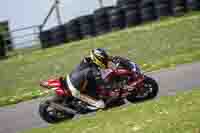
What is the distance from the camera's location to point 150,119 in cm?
790

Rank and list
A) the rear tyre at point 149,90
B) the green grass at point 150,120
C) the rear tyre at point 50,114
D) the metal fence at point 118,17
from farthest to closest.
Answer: the metal fence at point 118,17 → the rear tyre at point 149,90 → the rear tyre at point 50,114 → the green grass at point 150,120

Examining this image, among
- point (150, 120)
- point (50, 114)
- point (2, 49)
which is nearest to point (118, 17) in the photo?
point (2, 49)

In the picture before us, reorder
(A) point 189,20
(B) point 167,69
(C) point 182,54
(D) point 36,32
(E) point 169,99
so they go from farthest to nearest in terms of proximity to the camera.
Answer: (D) point 36,32, (A) point 189,20, (C) point 182,54, (B) point 167,69, (E) point 169,99

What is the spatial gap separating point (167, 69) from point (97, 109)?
12.9 feet

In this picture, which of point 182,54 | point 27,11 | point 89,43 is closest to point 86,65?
point 182,54

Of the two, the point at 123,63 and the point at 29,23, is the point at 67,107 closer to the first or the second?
the point at 123,63

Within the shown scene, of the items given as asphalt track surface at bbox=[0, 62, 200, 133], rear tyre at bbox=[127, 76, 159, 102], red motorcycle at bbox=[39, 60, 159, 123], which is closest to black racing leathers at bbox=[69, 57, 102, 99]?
red motorcycle at bbox=[39, 60, 159, 123]

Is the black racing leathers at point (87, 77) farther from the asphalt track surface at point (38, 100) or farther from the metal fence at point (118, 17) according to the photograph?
the metal fence at point (118, 17)

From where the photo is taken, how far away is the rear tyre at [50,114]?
980 centimetres

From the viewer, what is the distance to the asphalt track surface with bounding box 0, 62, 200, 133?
10409 mm

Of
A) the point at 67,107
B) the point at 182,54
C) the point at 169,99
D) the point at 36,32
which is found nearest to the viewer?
the point at 169,99

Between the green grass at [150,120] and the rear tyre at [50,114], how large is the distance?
0.54 meters

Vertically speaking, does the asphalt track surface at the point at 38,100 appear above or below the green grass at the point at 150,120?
below

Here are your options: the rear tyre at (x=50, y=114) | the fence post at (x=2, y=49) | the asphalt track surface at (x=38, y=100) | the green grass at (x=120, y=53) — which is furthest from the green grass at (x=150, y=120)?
the fence post at (x=2, y=49)
